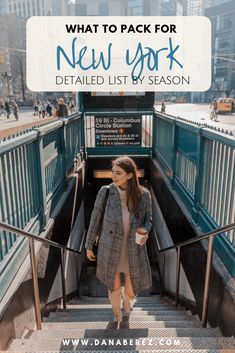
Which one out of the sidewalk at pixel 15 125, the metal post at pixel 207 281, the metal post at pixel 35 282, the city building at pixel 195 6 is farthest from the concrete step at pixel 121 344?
the city building at pixel 195 6

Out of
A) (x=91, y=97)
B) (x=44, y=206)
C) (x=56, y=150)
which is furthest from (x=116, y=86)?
(x=44, y=206)

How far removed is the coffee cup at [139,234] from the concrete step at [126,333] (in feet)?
3.11

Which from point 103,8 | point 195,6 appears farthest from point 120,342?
point 195,6

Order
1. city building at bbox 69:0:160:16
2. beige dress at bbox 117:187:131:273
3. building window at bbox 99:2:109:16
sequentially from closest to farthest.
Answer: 1. beige dress at bbox 117:187:131:273
2. city building at bbox 69:0:160:16
3. building window at bbox 99:2:109:16

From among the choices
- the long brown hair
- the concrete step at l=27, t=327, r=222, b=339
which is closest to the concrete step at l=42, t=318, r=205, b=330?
the concrete step at l=27, t=327, r=222, b=339

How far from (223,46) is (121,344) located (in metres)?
120

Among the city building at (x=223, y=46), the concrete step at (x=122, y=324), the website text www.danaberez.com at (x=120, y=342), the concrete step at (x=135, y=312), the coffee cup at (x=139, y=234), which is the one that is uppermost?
the city building at (x=223, y=46)

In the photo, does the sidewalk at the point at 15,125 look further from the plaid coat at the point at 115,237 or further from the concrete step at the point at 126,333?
the concrete step at the point at 126,333

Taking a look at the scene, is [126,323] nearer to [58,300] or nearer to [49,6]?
[58,300]

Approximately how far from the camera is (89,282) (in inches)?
317

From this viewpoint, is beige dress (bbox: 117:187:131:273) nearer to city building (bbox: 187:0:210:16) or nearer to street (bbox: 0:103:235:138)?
street (bbox: 0:103:235:138)

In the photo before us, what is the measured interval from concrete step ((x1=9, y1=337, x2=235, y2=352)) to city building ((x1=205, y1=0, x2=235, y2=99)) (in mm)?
102754

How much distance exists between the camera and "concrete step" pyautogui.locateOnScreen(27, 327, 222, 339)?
3.04 metres

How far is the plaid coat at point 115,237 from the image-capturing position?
3121mm
